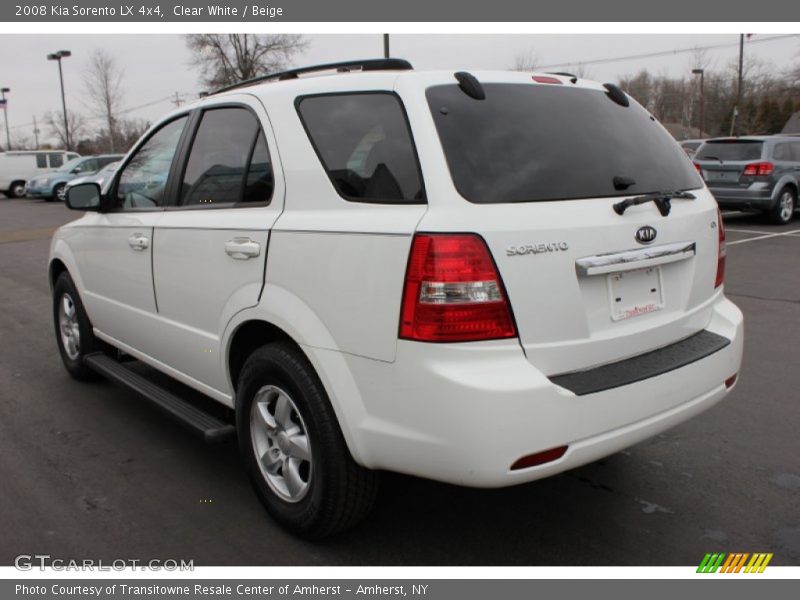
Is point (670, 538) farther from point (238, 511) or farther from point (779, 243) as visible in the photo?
point (779, 243)

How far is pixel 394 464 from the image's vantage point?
8.44 feet

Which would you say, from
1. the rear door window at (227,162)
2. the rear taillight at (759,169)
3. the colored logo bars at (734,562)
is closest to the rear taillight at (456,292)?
the rear door window at (227,162)

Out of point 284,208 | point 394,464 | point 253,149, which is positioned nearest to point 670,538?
point 394,464

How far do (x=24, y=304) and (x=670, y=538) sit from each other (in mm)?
7584

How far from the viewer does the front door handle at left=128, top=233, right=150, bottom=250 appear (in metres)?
3.96

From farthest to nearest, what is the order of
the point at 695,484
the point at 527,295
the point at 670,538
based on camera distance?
the point at 695,484 < the point at 670,538 < the point at 527,295

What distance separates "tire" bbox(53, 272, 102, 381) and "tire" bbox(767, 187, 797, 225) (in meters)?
12.7

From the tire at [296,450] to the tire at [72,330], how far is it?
2265 mm

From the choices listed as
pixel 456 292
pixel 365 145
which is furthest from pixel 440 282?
pixel 365 145

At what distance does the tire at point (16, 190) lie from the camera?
30911 millimetres

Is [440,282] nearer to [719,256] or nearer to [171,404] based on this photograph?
[719,256]

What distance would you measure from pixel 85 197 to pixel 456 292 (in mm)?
3039

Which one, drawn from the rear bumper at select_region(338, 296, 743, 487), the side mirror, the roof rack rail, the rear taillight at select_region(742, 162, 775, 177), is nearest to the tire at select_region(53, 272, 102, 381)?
the side mirror

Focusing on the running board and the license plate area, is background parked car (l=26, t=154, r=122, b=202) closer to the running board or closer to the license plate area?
the running board
